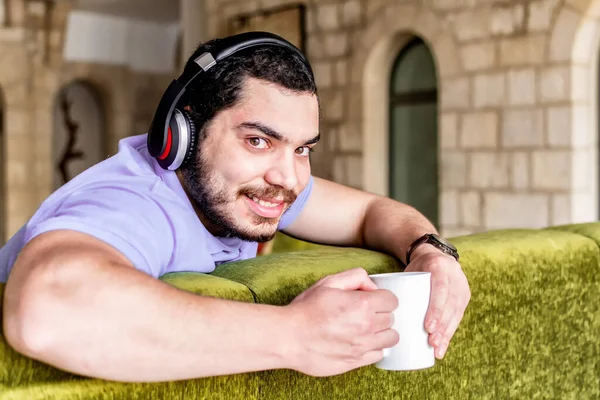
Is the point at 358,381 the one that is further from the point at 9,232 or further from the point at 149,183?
the point at 9,232

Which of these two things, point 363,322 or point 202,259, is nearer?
point 363,322

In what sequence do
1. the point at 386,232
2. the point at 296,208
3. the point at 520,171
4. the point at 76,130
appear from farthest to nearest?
the point at 76,130
the point at 520,171
the point at 296,208
the point at 386,232

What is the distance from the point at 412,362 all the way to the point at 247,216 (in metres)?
0.31

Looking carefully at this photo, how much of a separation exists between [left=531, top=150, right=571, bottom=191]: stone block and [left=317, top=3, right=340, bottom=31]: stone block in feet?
5.64

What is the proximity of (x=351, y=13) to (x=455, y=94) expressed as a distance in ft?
3.31

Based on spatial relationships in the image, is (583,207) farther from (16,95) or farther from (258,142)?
(16,95)

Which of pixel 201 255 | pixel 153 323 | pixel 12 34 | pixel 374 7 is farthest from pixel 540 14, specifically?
pixel 12 34

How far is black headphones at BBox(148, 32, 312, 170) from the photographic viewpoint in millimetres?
1019

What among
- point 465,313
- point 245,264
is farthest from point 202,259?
point 465,313

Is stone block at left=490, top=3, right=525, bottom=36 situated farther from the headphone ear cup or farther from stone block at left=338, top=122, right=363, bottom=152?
the headphone ear cup

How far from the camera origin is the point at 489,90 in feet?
13.0

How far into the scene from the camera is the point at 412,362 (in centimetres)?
86

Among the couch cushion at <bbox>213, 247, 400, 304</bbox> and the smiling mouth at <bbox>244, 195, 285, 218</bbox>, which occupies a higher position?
the smiling mouth at <bbox>244, 195, 285, 218</bbox>

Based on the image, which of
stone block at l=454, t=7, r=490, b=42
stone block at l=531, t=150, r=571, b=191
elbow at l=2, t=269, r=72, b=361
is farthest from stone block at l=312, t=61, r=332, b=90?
elbow at l=2, t=269, r=72, b=361
